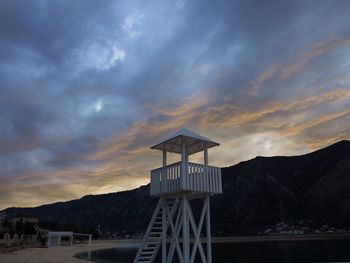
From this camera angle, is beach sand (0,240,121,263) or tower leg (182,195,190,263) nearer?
tower leg (182,195,190,263)

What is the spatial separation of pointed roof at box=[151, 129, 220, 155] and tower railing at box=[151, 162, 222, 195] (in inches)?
→ 49.9

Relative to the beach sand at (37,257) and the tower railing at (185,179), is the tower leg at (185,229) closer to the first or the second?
the tower railing at (185,179)

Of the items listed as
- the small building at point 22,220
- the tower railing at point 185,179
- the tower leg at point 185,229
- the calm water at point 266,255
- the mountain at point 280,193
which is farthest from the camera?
the mountain at point 280,193

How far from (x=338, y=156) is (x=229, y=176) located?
48626 millimetres

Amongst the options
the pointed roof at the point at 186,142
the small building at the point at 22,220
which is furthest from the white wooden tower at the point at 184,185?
the small building at the point at 22,220

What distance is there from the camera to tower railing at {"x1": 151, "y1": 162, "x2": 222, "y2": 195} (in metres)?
15.8

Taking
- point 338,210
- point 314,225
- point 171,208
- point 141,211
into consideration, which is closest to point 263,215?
point 314,225

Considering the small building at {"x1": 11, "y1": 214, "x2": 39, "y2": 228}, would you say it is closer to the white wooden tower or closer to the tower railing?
the white wooden tower

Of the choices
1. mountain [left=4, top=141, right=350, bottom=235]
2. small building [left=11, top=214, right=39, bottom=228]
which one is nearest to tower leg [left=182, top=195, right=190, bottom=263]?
small building [left=11, top=214, right=39, bottom=228]

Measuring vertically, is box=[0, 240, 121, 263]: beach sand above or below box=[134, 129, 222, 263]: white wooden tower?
below

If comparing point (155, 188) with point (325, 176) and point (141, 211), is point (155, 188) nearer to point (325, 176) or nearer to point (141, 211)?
point (325, 176)

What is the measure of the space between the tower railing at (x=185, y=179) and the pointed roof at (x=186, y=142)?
4.16 feet

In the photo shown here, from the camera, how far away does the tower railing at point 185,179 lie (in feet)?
51.9

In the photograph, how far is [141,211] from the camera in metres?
198
